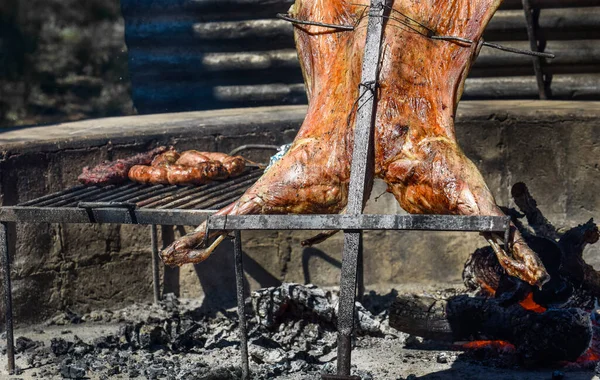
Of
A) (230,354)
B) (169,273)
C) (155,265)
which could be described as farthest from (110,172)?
(230,354)

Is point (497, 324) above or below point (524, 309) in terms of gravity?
below

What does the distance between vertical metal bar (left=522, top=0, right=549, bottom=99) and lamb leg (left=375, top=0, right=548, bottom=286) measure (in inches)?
134

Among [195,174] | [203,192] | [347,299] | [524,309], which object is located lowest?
[524,309]

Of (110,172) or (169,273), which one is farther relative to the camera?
(169,273)

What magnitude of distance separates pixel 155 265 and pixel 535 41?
4.08 metres

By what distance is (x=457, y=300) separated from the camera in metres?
5.93

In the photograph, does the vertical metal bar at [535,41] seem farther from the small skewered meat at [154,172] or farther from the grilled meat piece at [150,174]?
the grilled meat piece at [150,174]

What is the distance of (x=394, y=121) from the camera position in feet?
14.6

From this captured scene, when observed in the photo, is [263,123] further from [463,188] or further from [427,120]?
[463,188]

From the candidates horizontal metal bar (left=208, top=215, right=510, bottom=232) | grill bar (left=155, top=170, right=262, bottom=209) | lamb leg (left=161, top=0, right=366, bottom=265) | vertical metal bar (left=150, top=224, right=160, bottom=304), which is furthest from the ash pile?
horizontal metal bar (left=208, top=215, right=510, bottom=232)

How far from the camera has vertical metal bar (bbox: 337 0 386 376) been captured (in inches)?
144

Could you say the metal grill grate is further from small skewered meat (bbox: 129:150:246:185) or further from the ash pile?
the ash pile

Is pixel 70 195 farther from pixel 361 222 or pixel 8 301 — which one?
pixel 361 222

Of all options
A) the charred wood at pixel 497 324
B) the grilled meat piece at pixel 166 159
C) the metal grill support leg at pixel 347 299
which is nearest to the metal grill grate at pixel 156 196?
the grilled meat piece at pixel 166 159
